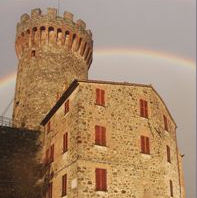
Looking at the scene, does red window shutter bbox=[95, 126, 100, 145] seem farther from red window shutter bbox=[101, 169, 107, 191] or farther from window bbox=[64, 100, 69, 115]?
window bbox=[64, 100, 69, 115]

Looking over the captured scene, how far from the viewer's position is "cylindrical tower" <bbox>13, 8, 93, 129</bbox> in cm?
3378

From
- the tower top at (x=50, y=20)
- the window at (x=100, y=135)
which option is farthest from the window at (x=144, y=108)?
the tower top at (x=50, y=20)

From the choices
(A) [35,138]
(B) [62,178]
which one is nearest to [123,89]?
(B) [62,178]

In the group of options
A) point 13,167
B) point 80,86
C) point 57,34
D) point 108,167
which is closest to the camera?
point 108,167

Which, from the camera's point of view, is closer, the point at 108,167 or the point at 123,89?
the point at 108,167

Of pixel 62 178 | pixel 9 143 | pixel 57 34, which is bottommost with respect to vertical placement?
pixel 62 178

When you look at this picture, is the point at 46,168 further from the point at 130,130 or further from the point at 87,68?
the point at 87,68

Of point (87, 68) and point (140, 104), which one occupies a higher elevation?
point (87, 68)

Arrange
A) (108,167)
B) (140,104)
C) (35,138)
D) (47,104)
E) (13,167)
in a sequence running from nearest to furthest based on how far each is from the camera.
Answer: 1. (108,167)
2. (140,104)
3. (13,167)
4. (35,138)
5. (47,104)

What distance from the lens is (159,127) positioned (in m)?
27.1

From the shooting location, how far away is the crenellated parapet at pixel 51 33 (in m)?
37.0

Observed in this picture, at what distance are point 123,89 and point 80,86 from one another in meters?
3.61

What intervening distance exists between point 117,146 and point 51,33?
18.0 metres

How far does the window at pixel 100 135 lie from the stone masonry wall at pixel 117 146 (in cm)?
27
